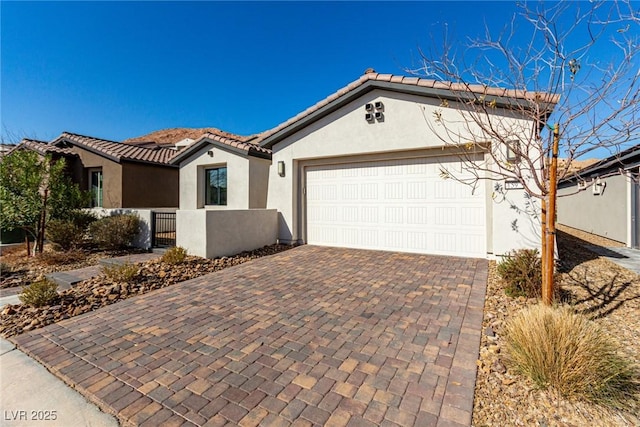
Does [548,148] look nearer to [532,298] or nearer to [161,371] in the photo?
[532,298]

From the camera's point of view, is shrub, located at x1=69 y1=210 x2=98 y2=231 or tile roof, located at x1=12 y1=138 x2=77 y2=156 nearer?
shrub, located at x1=69 y1=210 x2=98 y2=231

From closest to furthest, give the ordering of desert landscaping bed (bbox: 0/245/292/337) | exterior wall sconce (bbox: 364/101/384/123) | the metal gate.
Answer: desert landscaping bed (bbox: 0/245/292/337), exterior wall sconce (bbox: 364/101/384/123), the metal gate

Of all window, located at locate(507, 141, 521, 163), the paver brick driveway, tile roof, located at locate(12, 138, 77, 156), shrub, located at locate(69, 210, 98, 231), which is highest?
tile roof, located at locate(12, 138, 77, 156)

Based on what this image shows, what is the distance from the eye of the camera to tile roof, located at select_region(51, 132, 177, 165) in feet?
45.4

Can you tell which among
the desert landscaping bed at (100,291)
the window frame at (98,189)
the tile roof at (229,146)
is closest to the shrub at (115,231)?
the desert landscaping bed at (100,291)

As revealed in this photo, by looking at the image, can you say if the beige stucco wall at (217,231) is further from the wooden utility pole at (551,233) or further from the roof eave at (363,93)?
the wooden utility pole at (551,233)

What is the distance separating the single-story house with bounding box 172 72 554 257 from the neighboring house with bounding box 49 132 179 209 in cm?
527

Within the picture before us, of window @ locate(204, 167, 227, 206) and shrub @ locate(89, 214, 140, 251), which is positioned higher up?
window @ locate(204, 167, 227, 206)

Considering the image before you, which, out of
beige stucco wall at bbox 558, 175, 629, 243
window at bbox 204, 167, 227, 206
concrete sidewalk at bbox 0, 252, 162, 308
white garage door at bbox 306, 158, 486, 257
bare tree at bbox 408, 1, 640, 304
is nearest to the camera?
bare tree at bbox 408, 1, 640, 304

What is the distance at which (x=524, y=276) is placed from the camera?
5.11 metres

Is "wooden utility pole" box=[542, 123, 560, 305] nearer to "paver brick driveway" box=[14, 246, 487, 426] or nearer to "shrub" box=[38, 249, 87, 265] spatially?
"paver brick driveway" box=[14, 246, 487, 426]

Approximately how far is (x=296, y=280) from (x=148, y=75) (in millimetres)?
19044

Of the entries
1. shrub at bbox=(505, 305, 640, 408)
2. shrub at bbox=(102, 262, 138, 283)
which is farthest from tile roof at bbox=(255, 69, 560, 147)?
shrub at bbox=(102, 262, 138, 283)

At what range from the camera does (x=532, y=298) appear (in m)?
5.00
